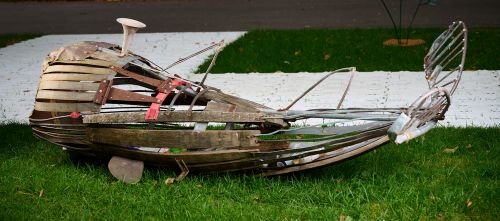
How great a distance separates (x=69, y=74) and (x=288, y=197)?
1.61 meters

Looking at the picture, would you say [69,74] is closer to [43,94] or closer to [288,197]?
[43,94]

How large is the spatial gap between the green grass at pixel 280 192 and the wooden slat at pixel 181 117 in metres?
0.44

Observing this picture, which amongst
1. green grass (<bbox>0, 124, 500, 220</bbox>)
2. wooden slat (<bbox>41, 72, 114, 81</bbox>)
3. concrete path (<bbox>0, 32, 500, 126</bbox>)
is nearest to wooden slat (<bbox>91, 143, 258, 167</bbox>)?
green grass (<bbox>0, 124, 500, 220</bbox>)

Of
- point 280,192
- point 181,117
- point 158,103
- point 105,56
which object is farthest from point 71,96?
point 280,192

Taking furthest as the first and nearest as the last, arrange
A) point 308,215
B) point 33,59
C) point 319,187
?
point 33,59
point 319,187
point 308,215

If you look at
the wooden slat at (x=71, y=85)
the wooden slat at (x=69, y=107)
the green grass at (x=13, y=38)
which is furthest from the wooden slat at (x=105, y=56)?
the green grass at (x=13, y=38)

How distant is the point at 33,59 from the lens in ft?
37.5

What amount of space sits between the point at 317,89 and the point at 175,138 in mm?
4099

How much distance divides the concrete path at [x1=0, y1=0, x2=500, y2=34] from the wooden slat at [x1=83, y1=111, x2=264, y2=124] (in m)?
8.20

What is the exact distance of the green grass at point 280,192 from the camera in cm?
511

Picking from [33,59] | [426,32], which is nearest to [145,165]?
[33,59]

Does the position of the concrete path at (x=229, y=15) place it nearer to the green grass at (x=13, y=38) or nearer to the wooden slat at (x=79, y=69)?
the green grass at (x=13, y=38)

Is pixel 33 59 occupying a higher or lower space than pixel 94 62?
lower

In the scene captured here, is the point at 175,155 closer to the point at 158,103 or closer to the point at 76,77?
the point at 158,103
